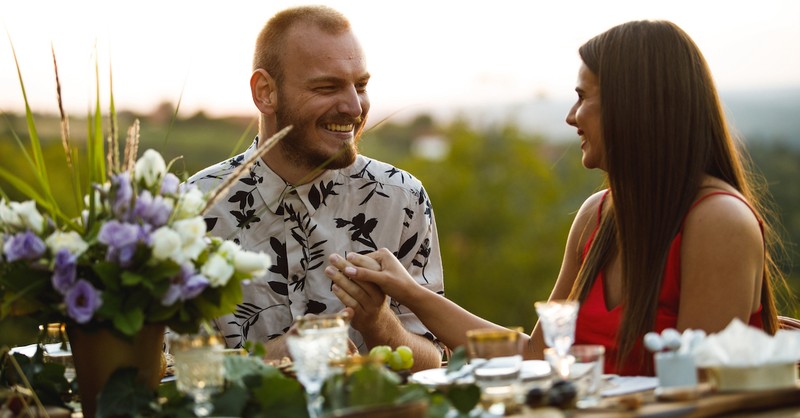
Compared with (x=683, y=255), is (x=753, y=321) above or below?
below

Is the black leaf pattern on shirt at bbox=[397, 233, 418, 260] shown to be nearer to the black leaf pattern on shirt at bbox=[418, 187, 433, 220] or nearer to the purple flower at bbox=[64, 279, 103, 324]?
the black leaf pattern on shirt at bbox=[418, 187, 433, 220]

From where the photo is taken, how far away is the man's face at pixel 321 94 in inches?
149

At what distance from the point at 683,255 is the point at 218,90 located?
2058 centimetres

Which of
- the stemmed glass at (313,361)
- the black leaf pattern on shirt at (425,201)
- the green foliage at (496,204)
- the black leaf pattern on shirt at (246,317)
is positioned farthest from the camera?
the green foliage at (496,204)

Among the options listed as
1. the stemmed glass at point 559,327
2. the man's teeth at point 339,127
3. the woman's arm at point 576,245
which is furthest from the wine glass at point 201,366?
the man's teeth at point 339,127

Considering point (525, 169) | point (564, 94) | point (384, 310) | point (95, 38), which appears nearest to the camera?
point (95, 38)

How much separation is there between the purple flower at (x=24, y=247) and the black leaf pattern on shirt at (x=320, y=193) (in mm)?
1762

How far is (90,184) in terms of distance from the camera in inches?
83.6

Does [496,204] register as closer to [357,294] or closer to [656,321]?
[357,294]

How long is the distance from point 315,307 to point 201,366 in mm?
1657

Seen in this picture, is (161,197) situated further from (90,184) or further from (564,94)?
(564,94)

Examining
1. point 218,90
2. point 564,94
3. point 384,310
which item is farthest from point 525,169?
point 384,310

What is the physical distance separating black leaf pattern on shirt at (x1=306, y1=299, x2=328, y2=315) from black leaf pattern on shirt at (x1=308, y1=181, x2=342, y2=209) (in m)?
0.36

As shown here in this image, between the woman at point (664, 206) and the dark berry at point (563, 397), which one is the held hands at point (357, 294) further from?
the dark berry at point (563, 397)
